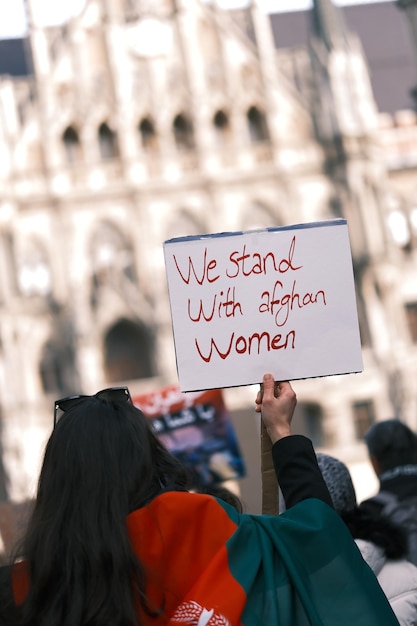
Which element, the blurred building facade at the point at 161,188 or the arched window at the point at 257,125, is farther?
the arched window at the point at 257,125

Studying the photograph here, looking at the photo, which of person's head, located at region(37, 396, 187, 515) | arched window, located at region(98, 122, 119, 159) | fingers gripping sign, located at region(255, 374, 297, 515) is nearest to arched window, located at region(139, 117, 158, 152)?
arched window, located at region(98, 122, 119, 159)

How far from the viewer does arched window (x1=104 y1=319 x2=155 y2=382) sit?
31.3 m

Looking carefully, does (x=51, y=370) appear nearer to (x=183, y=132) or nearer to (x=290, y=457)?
(x=183, y=132)

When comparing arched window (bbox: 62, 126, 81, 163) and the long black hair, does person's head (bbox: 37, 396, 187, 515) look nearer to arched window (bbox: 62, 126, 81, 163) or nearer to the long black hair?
the long black hair

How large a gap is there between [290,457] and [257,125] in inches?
1232

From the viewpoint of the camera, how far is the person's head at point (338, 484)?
349cm

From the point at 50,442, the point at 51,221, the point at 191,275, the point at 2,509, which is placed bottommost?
the point at 2,509

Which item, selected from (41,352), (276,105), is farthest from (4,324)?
(276,105)

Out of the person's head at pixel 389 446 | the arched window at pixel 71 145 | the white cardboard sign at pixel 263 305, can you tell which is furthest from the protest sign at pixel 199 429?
the arched window at pixel 71 145

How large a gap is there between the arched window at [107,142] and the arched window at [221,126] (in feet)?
9.32

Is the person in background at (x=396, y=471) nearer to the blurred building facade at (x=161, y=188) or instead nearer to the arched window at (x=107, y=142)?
the blurred building facade at (x=161, y=188)

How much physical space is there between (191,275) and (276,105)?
30.7m

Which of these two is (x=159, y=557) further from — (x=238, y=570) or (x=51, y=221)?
(x=51, y=221)

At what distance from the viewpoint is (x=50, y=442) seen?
2.61 meters
